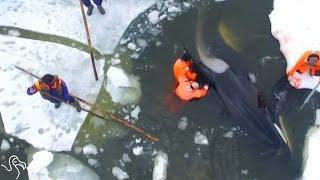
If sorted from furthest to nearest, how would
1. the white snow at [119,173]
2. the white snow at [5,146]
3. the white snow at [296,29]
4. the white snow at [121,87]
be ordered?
the white snow at [296,29], the white snow at [121,87], the white snow at [5,146], the white snow at [119,173]

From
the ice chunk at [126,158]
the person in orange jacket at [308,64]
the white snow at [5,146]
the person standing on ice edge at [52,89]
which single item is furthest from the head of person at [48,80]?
the person in orange jacket at [308,64]

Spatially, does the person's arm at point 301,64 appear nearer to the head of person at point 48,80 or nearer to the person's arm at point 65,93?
the person's arm at point 65,93

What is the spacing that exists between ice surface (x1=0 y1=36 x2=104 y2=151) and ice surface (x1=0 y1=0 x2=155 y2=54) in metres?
0.34

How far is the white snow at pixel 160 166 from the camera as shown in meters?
6.69

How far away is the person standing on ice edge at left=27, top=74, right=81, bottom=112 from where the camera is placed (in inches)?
252

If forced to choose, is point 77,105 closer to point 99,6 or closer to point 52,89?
point 52,89

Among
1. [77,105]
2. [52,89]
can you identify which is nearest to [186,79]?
[77,105]

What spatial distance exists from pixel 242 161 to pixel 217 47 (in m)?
2.08

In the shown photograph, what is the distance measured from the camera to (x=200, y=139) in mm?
6945

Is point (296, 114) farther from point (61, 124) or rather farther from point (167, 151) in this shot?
point (61, 124)

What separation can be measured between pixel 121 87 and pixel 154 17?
1.55m

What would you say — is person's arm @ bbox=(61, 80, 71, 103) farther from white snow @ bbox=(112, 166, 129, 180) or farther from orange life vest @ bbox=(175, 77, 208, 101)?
orange life vest @ bbox=(175, 77, 208, 101)

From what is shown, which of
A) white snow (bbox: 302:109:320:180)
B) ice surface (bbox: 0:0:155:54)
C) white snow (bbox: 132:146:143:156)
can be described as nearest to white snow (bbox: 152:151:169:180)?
white snow (bbox: 132:146:143:156)

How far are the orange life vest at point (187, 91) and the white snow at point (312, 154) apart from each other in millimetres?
1752
